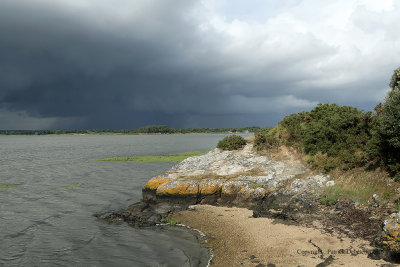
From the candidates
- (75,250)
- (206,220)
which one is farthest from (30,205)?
(206,220)

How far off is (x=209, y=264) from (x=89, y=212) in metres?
12.7

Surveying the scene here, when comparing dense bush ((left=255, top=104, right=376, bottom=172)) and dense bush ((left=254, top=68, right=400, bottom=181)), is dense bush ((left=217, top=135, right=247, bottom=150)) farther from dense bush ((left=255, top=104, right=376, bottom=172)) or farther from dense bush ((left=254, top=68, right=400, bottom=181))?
dense bush ((left=255, top=104, right=376, bottom=172))

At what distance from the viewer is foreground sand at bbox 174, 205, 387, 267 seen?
10539mm

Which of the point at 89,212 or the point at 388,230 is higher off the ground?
the point at 388,230

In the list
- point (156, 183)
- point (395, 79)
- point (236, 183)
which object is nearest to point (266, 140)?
point (236, 183)

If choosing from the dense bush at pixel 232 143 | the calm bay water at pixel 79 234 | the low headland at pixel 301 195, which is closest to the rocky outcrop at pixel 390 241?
the low headland at pixel 301 195

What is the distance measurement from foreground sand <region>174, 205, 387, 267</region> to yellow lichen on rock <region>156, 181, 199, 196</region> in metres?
3.80

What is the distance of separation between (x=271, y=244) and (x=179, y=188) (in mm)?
9653

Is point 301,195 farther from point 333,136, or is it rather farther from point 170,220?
point 170,220

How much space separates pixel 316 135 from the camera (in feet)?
72.1

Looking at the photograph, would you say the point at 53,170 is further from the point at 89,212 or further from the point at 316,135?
the point at 316,135

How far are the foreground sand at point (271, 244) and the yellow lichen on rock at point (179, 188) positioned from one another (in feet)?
12.5

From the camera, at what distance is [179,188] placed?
67.7 ft

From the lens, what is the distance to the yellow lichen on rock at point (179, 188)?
2041 centimetres
